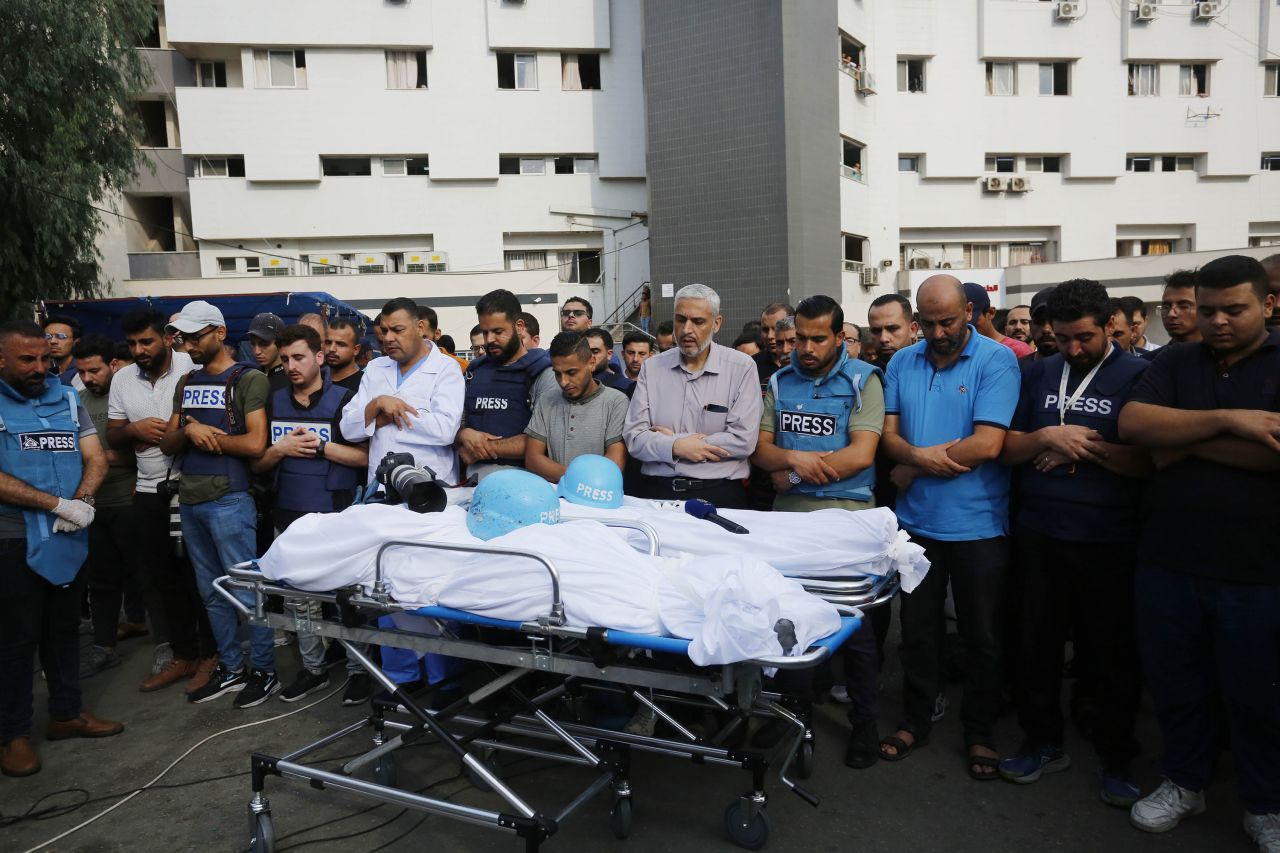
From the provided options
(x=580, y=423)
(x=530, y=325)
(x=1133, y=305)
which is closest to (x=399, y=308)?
(x=580, y=423)

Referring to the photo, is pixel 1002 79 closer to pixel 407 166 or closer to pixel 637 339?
pixel 407 166

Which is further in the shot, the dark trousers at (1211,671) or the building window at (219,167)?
the building window at (219,167)

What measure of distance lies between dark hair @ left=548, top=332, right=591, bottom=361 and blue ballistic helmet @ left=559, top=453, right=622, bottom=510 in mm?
824

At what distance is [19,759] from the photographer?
4.14m

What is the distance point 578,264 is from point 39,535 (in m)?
21.8

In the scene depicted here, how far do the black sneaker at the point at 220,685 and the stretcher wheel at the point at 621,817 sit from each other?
2913 mm

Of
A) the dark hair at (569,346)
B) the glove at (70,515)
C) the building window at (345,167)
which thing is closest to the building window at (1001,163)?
the building window at (345,167)

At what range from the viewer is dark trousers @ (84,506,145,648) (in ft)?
18.6

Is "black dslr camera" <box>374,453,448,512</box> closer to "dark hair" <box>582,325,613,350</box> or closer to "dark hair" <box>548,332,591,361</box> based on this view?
"dark hair" <box>548,332,591,361</box>

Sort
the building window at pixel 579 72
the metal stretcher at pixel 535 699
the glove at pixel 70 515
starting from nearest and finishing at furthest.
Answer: the metal stretcher at pixel 535 699, the glove at pixel 70 515, the building window at pixel 579 72

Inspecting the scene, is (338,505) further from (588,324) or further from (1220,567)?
(1220,567)

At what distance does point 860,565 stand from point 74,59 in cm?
1480

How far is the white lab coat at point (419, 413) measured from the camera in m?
4.71

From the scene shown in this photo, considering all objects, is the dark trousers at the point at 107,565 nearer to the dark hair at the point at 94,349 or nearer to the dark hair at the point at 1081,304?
the dark hair at the point at 94,349
